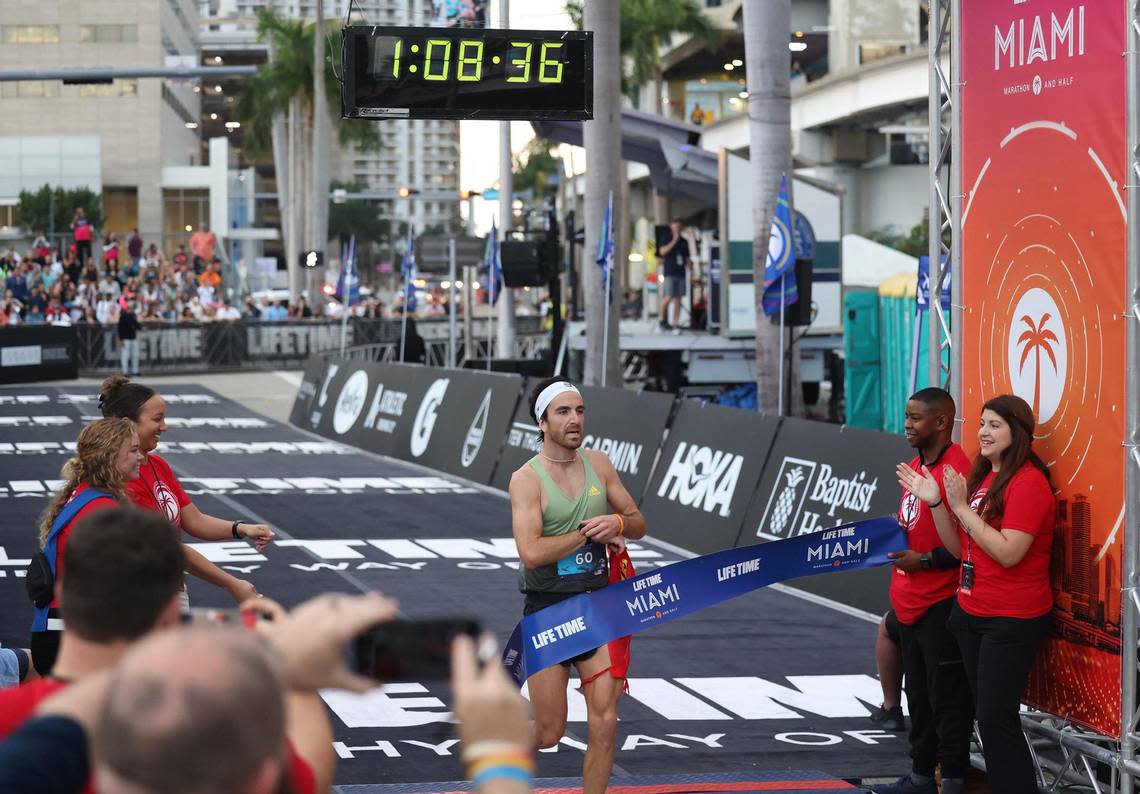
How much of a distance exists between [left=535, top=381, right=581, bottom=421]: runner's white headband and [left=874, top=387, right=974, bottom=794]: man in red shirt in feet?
5.40

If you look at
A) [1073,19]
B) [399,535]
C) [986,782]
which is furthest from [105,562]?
[399,535]

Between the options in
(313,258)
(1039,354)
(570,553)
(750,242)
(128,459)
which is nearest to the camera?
(128,459)

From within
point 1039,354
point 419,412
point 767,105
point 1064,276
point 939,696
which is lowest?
point 939,696

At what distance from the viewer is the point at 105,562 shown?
301 cm

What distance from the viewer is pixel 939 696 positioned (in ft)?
24.7

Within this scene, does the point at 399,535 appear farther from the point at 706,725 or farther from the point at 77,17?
the point at 77,17

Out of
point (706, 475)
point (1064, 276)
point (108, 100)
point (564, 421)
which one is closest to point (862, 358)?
point (706, 475)

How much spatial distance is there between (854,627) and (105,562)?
9277 millimetres

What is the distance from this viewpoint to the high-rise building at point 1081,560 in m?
6.92

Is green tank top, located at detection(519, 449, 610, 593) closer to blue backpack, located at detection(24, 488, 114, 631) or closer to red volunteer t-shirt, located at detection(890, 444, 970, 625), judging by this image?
red volunteer t-shirt, located at detection(890, 444, 970, 625)

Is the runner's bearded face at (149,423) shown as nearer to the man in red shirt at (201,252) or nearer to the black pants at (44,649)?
the black pants at (44,649)

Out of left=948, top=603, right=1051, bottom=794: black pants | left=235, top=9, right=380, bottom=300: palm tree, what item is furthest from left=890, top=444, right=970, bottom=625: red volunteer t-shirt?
left=235, top=9, right=380, bottom=300: palm tree

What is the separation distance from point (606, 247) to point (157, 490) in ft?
56.2

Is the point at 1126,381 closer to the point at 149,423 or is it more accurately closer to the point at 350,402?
the point at 149,423
